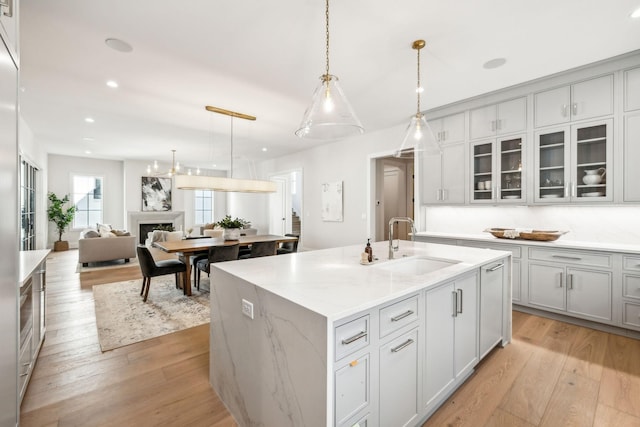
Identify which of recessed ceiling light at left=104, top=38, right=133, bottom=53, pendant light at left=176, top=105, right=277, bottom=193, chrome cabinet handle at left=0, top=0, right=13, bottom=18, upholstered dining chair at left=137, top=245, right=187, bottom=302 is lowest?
upholstered dining chair at left=137, top=245, right=187, bottom=302

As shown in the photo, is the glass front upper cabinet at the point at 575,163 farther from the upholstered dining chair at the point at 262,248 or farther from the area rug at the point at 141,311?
the area rug at the point at 141,311

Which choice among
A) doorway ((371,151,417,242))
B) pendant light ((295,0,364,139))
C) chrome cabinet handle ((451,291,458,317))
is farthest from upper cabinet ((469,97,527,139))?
chrome cabinet handle ((451,291,458,317))

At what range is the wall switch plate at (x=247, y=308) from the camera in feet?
5.13

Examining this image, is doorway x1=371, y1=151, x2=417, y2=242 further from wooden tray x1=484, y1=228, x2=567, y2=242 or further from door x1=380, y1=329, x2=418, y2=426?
door x1=380, y1=329, x2=418, y2=426

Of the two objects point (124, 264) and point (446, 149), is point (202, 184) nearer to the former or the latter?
point (124, 264)

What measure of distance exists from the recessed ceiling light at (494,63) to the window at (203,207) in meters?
9.95

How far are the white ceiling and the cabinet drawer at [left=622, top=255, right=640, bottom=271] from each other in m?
2.02

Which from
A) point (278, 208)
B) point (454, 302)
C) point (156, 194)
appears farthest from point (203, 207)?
point (454, 302)

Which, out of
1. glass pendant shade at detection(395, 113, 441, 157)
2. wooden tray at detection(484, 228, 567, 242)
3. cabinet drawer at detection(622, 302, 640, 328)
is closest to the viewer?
glass pendant shade at detection(395, 113, 441, 157)

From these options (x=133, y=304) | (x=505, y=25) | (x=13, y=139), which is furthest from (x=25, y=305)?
(x=505, y=25)

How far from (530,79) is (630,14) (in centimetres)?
112

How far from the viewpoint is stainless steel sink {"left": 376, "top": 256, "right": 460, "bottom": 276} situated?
2.26 m

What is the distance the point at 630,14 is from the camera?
2.30 metres

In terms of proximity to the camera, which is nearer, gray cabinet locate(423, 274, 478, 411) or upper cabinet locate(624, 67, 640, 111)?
gray cabinet locate(423, 274, 478, 411)
